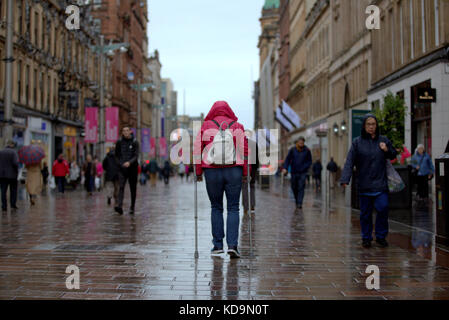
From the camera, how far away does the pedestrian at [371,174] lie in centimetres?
842

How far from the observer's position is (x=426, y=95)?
70.7 feet

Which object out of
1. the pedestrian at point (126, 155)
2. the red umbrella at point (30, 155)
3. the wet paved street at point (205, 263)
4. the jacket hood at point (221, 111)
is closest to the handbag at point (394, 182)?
the wet paved street at point (205, 263)

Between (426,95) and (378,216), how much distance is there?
1430 centimetres

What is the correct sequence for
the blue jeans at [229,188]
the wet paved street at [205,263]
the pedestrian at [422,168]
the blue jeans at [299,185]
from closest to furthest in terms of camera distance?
the wet paved street at [205,263]
the blue jeans at [229,188]
the blue jeans at [299,185]
the pedestrian at [422,168]

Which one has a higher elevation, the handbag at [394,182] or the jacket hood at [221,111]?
the jacket hood at [221,111]

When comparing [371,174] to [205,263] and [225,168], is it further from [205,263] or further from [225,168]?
[205,263]

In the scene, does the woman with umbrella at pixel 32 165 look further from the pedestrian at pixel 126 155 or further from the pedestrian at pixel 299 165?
the pedestrian at pixel 299 165

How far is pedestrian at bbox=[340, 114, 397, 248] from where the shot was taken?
8.42 metres

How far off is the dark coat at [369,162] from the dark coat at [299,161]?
22.7ft

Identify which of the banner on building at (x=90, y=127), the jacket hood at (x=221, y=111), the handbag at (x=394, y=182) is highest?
the banner on building at (x=90, y=127)

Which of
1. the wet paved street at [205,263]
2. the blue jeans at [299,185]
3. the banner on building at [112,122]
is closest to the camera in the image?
the wet paved street at [205,263]

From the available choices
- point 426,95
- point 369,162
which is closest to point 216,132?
point 369,162
